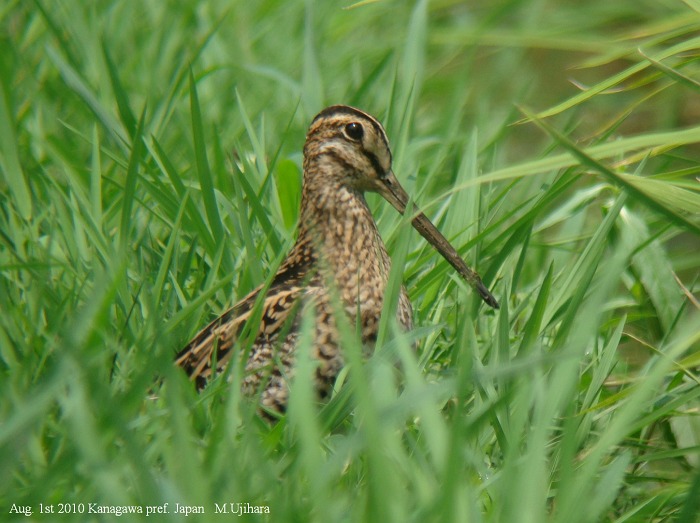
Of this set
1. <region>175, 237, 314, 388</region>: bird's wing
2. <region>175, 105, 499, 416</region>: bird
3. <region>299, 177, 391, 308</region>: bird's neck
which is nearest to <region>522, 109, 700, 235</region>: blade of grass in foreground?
<region>175, 105, 499, 416</region>: bird

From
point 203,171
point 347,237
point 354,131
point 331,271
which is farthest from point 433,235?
point 203,171

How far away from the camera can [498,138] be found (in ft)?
13.6

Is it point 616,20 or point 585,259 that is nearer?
point 585,259

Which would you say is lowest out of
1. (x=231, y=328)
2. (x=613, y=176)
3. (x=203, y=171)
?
(x=613, y=176)

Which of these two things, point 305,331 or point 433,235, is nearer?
point 305,331

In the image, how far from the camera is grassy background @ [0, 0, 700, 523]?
77.0 inches

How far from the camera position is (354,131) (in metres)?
3.43

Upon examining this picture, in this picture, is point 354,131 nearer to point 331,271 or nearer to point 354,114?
point 354,114

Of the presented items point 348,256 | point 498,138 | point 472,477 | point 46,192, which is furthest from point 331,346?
point 498,138

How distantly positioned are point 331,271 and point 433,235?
1.78ft

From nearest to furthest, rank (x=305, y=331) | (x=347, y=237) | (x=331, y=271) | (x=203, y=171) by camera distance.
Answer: (x=305, y=331) → (x=331, y=271) → (x=203, y=171) → (x=347, y=237)

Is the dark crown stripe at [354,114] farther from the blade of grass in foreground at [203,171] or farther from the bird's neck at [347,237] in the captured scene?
the blade of grass in foreground at [203,171]

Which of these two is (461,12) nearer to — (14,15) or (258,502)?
(14,15)

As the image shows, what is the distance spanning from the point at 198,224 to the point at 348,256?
44 cm
